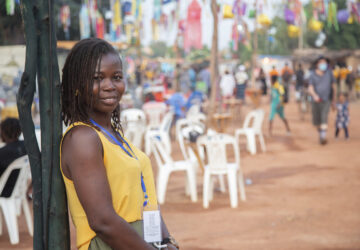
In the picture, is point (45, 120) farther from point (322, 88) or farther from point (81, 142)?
point (322, 88)

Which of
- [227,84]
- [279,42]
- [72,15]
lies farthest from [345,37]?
[72,15]

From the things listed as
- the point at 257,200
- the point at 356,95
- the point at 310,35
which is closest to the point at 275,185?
the point at 257,200

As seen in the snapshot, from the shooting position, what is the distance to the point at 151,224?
185 cm

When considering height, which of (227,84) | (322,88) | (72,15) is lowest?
(227,84)

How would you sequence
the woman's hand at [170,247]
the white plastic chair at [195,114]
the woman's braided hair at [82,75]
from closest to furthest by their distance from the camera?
the woman's braided hair at [82,75] < the woman's hand at [170,247] < the white plastic chair at [195,114]

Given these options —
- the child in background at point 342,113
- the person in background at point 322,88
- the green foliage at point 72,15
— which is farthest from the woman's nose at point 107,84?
the green foliage at point 72,15

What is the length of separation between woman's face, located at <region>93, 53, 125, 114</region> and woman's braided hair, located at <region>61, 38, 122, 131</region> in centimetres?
2

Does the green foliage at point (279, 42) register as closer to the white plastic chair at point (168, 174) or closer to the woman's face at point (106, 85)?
the white plastic chair at point (168, 174)

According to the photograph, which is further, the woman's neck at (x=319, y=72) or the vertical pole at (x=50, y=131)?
the woman's neck at (x=319, y=72)

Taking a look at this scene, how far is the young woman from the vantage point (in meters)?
1.63

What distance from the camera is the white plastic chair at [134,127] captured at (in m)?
9.48

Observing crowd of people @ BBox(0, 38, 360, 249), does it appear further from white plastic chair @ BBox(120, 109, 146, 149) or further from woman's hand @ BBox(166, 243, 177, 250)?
white plastic chair @ BBox(120, 109, 146, 149)

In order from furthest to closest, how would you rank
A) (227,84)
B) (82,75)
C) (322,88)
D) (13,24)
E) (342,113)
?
(227,84), (342,113), (322,88), (13,24), (82,75)

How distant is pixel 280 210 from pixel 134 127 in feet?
14.8
